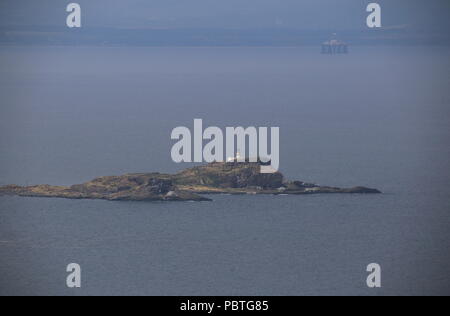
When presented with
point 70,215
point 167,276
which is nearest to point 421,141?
point 70,215

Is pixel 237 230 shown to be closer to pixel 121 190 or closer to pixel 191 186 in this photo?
pixel 191 186

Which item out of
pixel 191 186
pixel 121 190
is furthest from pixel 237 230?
pixel 121 190

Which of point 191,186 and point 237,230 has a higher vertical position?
point 191,186

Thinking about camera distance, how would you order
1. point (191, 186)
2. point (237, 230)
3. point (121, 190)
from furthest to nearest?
point (191, 186), point (121, 190), point (237, 230)

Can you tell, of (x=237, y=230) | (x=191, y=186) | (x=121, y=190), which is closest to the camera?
(x=237, y=230)

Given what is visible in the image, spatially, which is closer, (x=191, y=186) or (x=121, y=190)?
(x=121, y=190)

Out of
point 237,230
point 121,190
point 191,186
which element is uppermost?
point 191,186

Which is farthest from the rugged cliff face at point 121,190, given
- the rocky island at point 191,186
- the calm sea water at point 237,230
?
the calm sea water at point 237,230

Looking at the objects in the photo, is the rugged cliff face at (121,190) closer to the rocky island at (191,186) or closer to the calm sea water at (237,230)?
the rocky island at (191,186)
